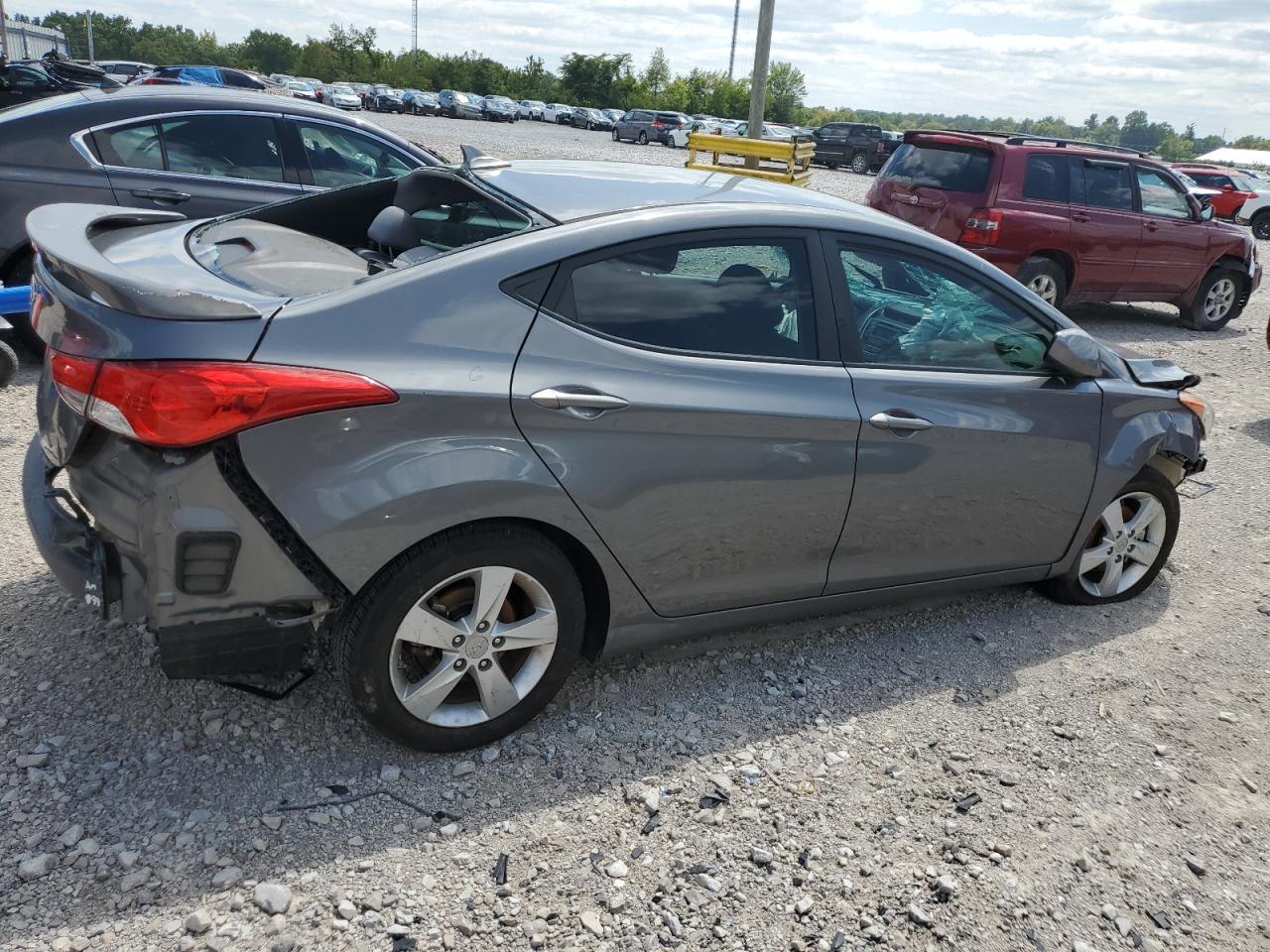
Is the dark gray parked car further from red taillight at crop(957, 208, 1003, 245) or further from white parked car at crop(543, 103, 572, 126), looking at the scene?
white parked car at crop(543, 103, 572, 126)

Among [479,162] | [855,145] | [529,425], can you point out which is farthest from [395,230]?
[855,145]

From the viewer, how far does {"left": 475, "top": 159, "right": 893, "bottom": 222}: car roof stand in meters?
3.16

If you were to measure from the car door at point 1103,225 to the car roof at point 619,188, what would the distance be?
284 inches

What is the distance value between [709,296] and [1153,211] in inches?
359

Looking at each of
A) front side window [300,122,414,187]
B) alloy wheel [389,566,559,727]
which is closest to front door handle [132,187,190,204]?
front side window [300,122,414,187]

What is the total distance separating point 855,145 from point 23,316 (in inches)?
1468

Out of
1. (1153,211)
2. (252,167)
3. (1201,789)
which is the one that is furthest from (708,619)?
(1153,211)

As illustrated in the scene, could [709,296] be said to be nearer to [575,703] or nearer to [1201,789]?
[575,703]

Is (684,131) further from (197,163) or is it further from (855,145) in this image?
(197,163)

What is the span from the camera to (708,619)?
3.29m

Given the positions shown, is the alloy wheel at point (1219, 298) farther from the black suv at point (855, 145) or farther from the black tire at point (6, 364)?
the black suv at point (855, 145)

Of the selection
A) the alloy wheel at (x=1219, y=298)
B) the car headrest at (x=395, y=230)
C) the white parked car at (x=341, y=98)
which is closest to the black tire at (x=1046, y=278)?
the alloy wheel at (x=1219, y=298)

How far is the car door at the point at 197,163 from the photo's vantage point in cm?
607

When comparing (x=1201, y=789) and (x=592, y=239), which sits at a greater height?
(x=592, y=239)
